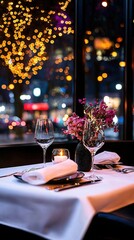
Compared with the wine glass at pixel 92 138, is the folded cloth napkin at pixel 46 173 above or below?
below

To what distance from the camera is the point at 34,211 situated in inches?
63.2

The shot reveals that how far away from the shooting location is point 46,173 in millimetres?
1698

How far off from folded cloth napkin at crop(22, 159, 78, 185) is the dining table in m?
0.03

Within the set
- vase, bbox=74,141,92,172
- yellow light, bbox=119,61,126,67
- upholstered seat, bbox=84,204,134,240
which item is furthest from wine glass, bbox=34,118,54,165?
yellow light, bbox=119,61,126,67

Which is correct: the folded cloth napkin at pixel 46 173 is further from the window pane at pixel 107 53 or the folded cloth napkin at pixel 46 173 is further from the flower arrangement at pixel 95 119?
the window pane at pixel 107 53

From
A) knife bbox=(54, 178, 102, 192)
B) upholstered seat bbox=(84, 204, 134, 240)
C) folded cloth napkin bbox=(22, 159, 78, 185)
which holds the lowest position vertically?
upholstered seat bbox=(84, 204, 134, 240)

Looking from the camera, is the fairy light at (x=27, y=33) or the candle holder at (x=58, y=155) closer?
the candle holder at (x=58, y=155)

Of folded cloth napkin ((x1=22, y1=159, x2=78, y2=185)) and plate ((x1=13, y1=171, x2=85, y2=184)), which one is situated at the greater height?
folded cloth napkin ((x1=22, y1=159, x2=78, y2=185))

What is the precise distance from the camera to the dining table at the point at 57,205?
149 centimetres

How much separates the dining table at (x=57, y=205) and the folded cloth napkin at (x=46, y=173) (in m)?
0.03

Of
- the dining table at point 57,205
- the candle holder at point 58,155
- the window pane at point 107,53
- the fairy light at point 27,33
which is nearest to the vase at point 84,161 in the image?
the candle holder at point 58,155

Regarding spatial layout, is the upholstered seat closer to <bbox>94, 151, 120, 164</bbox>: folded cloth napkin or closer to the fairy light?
<bbox>94, 151, 120, 164</bbox>: folded cloth napkin

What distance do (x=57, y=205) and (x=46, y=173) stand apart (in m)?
0.20

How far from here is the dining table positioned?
1.49 meters
